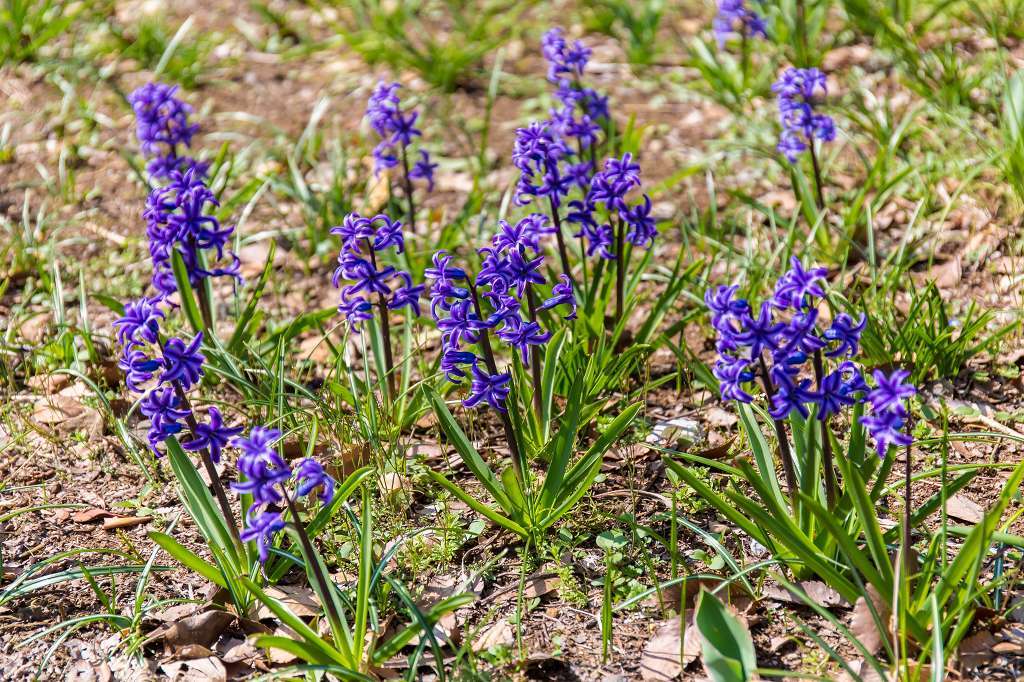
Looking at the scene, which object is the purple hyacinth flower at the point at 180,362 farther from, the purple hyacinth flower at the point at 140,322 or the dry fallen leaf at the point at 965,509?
the dry fallen leaf at the point at 965,509

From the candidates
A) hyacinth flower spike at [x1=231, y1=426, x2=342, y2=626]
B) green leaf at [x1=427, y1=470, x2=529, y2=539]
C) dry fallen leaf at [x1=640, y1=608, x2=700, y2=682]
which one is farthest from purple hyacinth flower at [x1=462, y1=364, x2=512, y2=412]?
dry fallen leaf at [x1=640, y1=608, x2=700, y2=682]

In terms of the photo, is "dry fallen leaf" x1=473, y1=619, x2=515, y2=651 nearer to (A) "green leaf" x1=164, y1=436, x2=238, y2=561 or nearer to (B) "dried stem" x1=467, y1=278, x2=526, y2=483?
(B) "dried stem" x1=467, y1=278, x2=526, y2=483

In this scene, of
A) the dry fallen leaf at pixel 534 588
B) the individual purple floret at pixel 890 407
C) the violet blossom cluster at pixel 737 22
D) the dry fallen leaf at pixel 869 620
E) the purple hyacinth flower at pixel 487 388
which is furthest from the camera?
the violet blossom cluster at pixel 737 22

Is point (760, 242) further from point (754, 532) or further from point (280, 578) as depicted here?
Answer: point (280, 578)

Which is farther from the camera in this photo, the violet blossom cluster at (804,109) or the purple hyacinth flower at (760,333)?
the violet blossom cluster at (804,109)

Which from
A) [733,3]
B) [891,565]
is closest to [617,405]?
[891,565]

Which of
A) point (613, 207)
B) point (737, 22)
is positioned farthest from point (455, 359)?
point (737, 22)

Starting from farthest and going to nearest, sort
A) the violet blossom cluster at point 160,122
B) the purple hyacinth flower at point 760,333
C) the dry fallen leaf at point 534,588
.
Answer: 1. the violet blossom cluster at point 160,122
2. the dry fallen leaf at point 534,588
3. the purple hyacinth flower at point 760,333

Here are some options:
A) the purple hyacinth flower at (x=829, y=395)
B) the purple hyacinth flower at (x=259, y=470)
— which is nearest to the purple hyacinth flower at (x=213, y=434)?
the purple hyacinth flower at (x=259, y=470)
